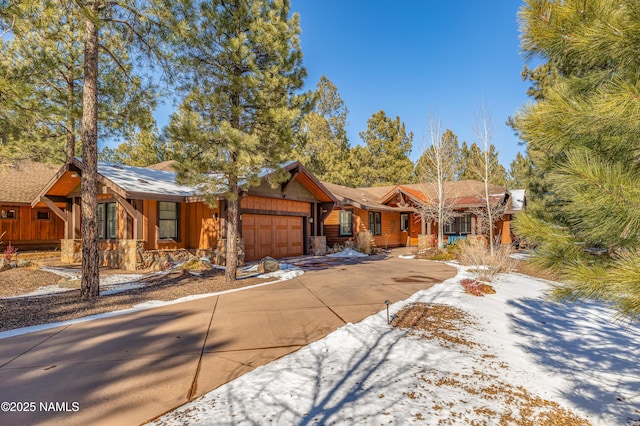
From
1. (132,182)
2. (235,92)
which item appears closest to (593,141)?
(235,92)

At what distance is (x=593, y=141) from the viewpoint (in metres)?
2.58

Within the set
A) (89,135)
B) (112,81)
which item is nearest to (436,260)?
(89,135)

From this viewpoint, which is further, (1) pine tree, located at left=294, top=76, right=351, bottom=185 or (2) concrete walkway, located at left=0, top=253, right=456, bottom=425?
(1) pine tree, located at left=294, top=76, right=351, bottom=185

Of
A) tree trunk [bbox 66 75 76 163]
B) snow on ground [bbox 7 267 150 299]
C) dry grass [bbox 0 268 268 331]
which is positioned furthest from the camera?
tree trunk [bbox 66 75 76 163]

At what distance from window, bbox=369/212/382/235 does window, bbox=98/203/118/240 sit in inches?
564

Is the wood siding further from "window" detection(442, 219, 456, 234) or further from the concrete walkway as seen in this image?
the concrete walkway

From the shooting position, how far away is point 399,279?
33.5 feet

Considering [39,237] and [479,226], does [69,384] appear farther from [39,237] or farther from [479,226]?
[479,226]

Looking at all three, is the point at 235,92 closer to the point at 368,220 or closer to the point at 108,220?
the point at 108,220

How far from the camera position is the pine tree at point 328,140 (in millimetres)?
31688

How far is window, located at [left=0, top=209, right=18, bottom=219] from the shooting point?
640 inches

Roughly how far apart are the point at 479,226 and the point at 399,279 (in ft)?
39.0

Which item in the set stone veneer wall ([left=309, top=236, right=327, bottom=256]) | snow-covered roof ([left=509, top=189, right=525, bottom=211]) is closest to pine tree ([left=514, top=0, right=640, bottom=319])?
stone veneer wall ([left=309, top=236, right=327, bottom=256])

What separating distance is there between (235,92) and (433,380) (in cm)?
821
